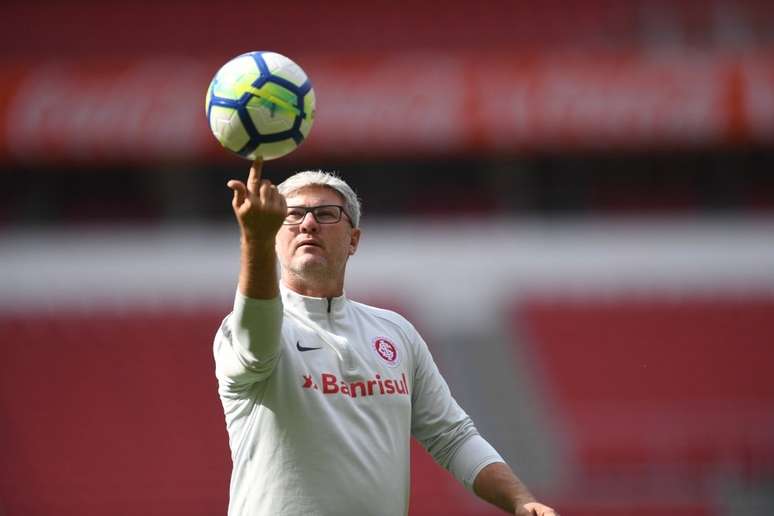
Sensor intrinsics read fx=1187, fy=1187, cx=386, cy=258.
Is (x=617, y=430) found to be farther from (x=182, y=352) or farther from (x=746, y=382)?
(x=182, y=352)

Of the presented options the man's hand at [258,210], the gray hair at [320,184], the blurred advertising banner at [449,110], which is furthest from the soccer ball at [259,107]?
the blurred advertising banner at [449,110]

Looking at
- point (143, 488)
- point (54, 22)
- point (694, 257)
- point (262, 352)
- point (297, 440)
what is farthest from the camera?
point (54, 22)

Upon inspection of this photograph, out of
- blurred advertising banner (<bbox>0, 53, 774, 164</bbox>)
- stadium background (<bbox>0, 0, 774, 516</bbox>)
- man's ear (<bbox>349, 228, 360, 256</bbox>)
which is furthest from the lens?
blurred advertising banner (<bbox>0, 53, 774, 164</bbox>)

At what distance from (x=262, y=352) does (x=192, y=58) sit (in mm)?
14094

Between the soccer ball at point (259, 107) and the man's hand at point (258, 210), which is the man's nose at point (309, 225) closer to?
the soccer ball at point (259, 107)

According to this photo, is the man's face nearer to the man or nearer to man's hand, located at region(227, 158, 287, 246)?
the man

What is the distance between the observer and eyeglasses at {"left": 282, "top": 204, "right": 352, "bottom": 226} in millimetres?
3684

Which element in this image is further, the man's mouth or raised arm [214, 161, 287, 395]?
the man's mouth

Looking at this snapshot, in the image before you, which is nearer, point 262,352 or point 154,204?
point 262,352

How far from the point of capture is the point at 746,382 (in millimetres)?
13930

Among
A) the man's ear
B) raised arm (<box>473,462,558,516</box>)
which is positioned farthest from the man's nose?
raised arm (<box>473,462,558,516</box>)

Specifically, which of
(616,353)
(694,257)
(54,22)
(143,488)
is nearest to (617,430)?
(616,353)

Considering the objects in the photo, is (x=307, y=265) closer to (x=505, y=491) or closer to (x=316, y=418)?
(x=316, y=418)

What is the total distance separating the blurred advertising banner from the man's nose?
11108mm
